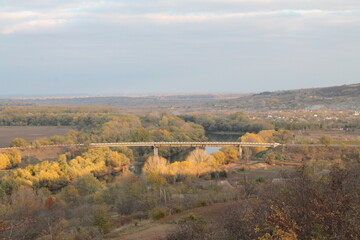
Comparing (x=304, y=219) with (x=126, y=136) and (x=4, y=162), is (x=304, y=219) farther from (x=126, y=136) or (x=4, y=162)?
(x=126, y=136)

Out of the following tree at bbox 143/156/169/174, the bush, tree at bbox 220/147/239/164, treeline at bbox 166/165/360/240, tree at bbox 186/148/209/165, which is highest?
treeline at bbox 166/165/360/240

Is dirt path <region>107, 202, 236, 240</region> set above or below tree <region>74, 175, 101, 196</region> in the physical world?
above

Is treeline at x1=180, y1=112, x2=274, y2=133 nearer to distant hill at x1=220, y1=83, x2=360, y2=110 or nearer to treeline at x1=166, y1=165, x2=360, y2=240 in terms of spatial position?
distant hill at x1=220, y1=83, x2=360, y2=110

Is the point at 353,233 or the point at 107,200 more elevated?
the point at 353,233

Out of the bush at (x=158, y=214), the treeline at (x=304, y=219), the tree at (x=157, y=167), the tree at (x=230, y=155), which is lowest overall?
the tree at (x=230, y=155)

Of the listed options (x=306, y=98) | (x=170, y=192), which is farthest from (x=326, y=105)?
(x=170, y=192)

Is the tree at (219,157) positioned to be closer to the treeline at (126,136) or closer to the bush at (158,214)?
the treeline at (126,136)

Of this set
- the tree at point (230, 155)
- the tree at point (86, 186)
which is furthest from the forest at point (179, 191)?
the tree at point (230, 155)

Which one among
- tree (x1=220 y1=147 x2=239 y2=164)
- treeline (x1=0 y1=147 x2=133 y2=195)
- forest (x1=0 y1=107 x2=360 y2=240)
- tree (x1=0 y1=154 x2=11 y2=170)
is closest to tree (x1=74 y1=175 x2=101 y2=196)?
forest (x1=0 y1=107 x2=360 y2=240)

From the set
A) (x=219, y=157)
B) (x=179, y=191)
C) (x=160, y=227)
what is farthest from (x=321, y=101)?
(x=160, y=227)

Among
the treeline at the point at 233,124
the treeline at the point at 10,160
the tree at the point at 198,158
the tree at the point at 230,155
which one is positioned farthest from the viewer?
the treeline at the point at 233,124

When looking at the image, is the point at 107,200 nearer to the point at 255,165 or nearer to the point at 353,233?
the point at 353,233
